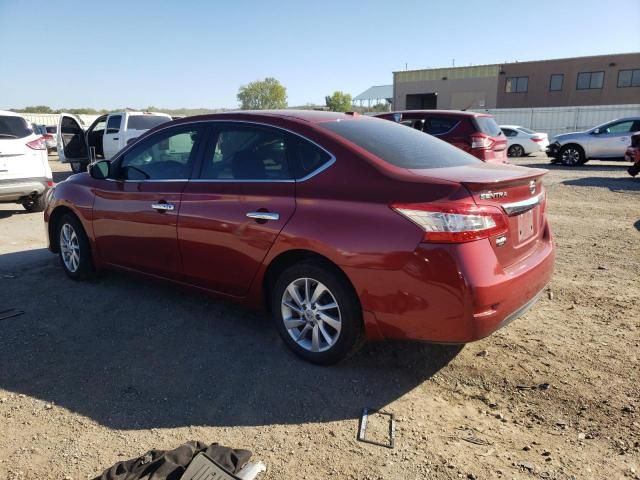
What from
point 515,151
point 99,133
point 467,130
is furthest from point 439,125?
point 515,151

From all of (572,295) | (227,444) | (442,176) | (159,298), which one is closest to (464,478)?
(227,444)

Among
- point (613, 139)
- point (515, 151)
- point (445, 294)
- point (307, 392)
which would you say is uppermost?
point (445, 294)

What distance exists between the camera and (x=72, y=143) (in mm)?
15312

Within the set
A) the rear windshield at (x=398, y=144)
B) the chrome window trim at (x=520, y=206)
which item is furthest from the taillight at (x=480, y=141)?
the chrome window trim at (x=520, y=206)

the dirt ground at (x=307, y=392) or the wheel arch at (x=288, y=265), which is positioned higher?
the wheel arch at (x=288, y=265)

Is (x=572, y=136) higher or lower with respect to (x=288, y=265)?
lower

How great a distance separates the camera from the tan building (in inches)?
1692

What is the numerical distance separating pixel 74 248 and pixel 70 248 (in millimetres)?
88

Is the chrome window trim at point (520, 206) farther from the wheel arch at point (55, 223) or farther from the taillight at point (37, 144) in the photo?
the taillight at point (37, 144)

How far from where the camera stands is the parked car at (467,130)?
994 cm

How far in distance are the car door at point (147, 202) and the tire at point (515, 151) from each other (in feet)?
63.9

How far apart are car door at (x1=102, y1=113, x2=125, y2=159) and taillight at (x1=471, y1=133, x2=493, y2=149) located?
379 inches

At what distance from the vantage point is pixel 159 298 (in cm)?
480

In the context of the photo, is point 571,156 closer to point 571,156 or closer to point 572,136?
point 571,156
